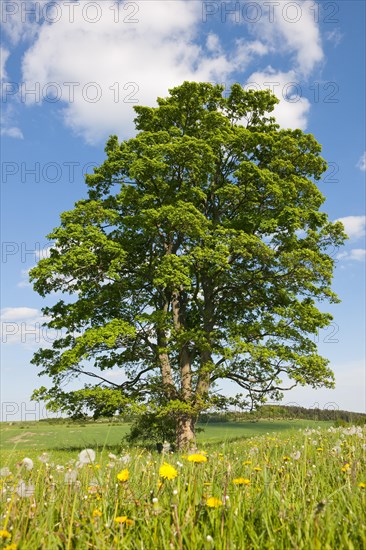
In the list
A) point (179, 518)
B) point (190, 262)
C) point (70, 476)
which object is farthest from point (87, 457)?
point (190, 262)

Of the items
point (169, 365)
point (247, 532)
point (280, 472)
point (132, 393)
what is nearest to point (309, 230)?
point (169, 365)

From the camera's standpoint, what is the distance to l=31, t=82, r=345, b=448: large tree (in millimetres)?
18906

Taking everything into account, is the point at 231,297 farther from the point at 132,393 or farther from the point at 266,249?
the point at 132,393

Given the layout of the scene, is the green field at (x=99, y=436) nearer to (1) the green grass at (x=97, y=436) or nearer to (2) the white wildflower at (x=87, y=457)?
(1) the green grass at (x=97, y=436)

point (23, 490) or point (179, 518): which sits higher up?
point (23, 490)

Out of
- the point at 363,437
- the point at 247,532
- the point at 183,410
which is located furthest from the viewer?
the point at 183,410

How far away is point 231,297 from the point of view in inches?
875

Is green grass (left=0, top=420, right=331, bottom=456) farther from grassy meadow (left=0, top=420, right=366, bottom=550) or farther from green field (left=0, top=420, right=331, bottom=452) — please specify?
grassy meadow (left=0, top=420, right=366, bottom=550)

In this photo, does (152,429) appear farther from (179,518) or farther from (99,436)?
(99,436)

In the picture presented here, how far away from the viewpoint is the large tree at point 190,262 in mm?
18906

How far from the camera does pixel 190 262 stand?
18562 millimetres

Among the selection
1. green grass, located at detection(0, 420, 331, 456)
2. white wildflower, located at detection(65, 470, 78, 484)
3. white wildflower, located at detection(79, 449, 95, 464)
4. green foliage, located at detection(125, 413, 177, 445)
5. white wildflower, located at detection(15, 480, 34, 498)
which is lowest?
green grass, located at detection(0, 420, 331, 456)

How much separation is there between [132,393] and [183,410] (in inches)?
106

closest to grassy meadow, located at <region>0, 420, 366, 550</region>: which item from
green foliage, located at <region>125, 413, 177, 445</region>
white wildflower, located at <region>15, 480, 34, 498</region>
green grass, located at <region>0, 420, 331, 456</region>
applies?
white wildflower, located at <region>15, 480, 34, 498</region>
